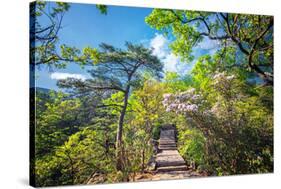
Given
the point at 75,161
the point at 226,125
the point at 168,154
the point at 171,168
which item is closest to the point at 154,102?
the point at 168,154

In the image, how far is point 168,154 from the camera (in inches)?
314

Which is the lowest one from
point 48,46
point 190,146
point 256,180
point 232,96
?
point 256,180

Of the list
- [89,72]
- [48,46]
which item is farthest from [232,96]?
[48,46]

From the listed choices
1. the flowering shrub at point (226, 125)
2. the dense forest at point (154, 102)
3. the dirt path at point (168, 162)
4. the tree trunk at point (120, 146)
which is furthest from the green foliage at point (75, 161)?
the flowering shrub at point (226, 125)

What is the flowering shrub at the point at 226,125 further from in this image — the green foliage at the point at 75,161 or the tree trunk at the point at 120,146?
the green foliage at the point at 75,161

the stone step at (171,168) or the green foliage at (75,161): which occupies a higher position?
the green foliage at (75,161)

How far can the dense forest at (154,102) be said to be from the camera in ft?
23.3

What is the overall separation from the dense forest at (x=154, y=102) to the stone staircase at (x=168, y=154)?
0.11 m

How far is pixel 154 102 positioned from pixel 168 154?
912 millimetres

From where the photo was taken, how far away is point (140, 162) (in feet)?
25.4

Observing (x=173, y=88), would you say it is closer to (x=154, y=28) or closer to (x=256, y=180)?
(x=154, y=28)

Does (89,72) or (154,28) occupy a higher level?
(154,28)

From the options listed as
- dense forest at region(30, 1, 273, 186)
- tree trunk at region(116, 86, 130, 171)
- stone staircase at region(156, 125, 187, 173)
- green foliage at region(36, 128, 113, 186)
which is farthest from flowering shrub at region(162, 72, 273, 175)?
green foliage at region(36, 128, 113, 186)
